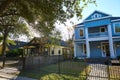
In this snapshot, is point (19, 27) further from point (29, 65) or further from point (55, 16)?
point (55, 16)

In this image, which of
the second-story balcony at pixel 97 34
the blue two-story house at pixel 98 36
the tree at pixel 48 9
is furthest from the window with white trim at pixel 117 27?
the tree at pixel 48 9

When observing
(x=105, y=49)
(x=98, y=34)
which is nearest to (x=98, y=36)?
(x=98, y=34)

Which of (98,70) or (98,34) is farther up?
(98,34)

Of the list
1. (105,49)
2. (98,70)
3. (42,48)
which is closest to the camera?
(98,70)

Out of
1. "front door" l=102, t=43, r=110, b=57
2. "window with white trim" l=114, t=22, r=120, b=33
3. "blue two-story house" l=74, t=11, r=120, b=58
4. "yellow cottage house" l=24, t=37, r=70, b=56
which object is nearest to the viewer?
"blue two-story house" l=74, t=11, r=120, b=58

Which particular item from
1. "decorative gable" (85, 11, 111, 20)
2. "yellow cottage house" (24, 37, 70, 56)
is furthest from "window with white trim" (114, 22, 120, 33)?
"yellow cottage house" (24, 37, 70, 56)

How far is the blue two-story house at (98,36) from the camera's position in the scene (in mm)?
23469

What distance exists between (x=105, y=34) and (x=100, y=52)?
357cm

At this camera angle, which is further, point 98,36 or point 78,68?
point 98,36

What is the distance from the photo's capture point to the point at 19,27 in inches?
763

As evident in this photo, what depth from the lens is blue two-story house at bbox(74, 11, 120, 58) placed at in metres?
23.5

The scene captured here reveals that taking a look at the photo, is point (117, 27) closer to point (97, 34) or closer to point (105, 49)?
point (97, 34)

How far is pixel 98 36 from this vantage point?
25.0 m

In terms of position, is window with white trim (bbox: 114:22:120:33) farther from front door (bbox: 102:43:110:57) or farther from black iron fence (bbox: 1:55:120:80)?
black iron fence (bbox: 1:55:120:80)
